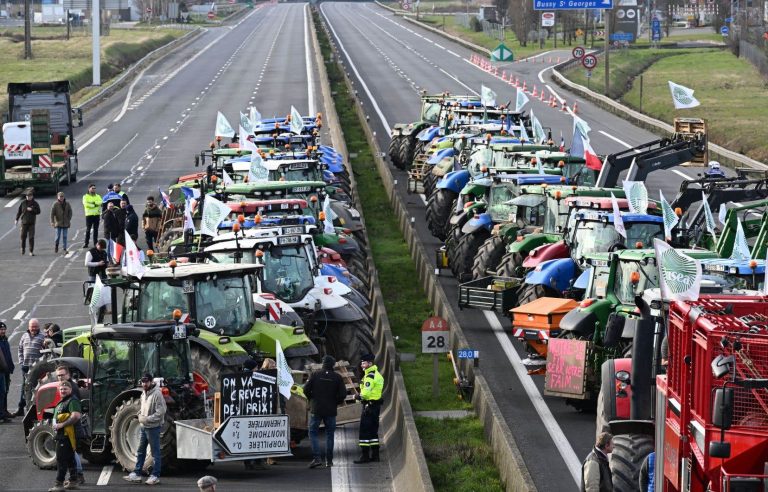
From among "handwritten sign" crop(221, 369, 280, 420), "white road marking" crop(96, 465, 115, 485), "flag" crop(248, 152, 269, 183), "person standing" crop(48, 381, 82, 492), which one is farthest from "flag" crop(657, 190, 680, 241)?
"flag" crop(248, 152, 269, 183)

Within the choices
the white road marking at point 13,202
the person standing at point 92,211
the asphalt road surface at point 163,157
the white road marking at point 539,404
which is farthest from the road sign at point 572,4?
the white road marking at point 539,404

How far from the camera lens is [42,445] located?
20094 millimetres

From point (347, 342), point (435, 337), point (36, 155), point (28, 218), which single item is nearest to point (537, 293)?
point (435, 337)

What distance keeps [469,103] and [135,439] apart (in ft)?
105

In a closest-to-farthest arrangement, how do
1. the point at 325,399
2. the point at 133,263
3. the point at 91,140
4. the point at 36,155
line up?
1. the point at 325,399
2. the point at 133,263
3. the point at 36,155
4. the point at 91,140

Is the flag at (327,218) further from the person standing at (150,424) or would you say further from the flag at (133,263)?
the person standing at (150,424)

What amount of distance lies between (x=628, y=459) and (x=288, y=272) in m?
10.1

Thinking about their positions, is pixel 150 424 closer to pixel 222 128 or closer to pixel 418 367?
pixel 418 367

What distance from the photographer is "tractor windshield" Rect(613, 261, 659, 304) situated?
73.2 ft

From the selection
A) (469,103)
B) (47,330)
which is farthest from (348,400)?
(469,103)

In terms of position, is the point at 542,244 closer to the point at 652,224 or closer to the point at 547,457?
the point at 652,224

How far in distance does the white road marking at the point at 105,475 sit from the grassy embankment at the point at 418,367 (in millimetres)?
3850

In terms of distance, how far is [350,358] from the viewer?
23562mm

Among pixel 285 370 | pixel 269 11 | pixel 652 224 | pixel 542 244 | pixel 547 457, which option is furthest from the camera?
Answer: pixel 269 11
